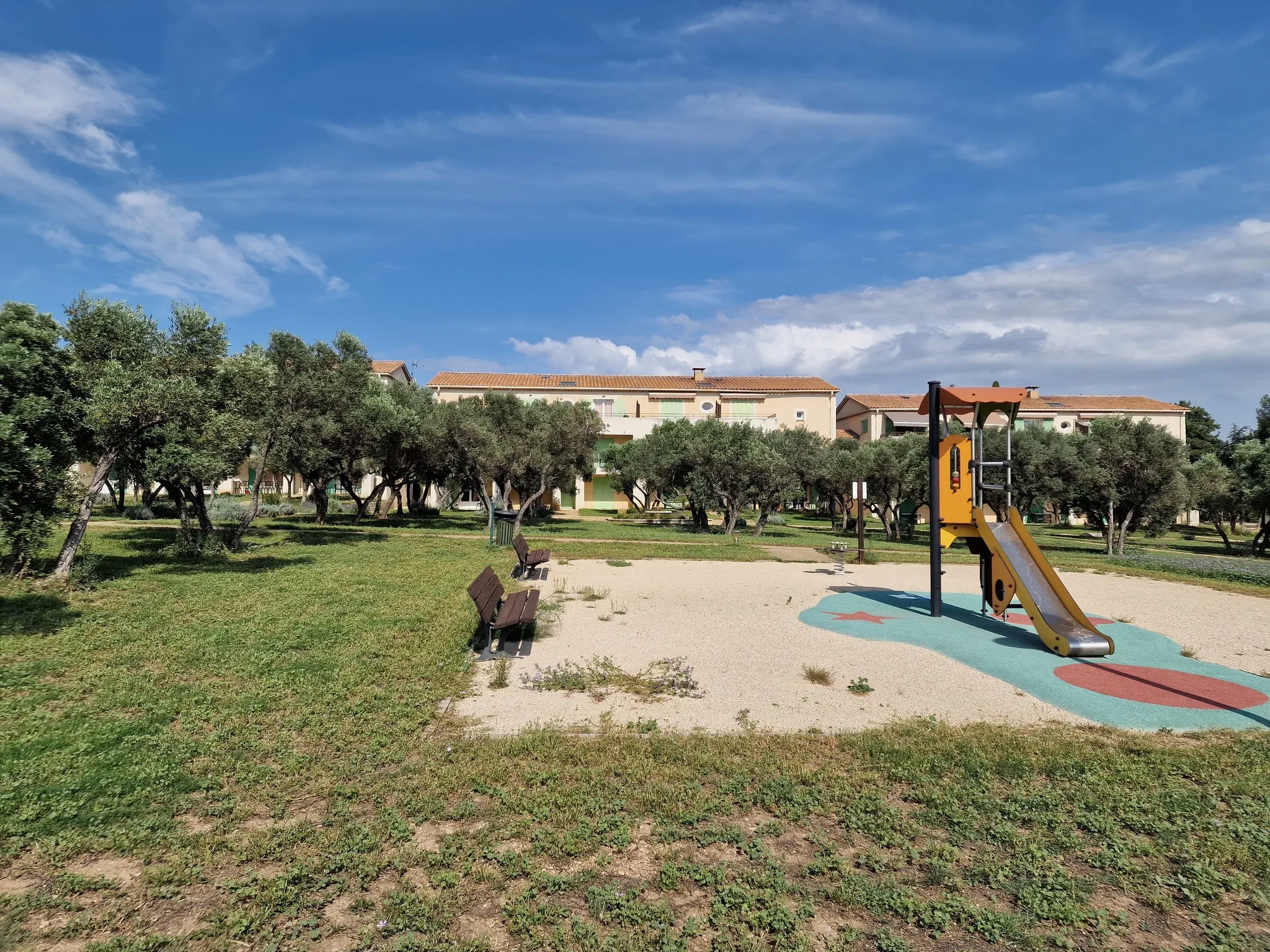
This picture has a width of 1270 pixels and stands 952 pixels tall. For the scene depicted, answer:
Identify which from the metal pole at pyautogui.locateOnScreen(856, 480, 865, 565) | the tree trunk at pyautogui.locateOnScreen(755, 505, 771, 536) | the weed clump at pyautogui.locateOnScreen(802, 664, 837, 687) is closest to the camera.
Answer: the weed clump at pyautogui.locateOnScreen(802, 664, 837, 687)

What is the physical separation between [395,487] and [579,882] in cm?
3050

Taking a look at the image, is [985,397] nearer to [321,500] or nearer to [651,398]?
[321,500]

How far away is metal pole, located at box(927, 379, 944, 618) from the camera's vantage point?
10.2 metres

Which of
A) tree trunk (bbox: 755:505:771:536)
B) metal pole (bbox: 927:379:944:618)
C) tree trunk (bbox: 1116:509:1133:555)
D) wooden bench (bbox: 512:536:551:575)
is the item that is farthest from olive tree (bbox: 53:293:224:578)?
tree trunk (bbox: 1116:509:1133:555)

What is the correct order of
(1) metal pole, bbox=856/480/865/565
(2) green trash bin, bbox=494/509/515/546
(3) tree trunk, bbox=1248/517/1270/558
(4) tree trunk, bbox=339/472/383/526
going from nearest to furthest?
(1) metal pole, bbox=856/480/865/565 < (2) green trash bin, bbox=494/509/515/546 < (4) tree trunk, bbox=339/472/383/526 < (3) tree trunk, bbox=1248/517/1270/558

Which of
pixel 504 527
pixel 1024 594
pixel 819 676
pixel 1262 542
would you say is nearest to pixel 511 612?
pixel 819 676

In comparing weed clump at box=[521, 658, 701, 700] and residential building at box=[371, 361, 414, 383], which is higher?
residential building at box=[371, 361, 414, 383]

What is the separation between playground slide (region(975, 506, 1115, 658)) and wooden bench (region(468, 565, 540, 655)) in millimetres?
6661

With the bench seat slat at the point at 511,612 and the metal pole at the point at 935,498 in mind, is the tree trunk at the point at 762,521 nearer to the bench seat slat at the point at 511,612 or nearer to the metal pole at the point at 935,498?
the metal pole at the point at 935,498

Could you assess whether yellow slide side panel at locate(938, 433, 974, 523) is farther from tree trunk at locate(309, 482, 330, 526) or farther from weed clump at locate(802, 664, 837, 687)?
tree trunk at locate(309, 482, 330, 526)

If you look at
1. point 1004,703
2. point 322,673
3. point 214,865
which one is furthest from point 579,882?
point 1004,703

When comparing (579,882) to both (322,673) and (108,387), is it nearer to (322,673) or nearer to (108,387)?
(322,673)

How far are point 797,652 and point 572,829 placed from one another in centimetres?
502

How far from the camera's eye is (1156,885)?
3.39m
